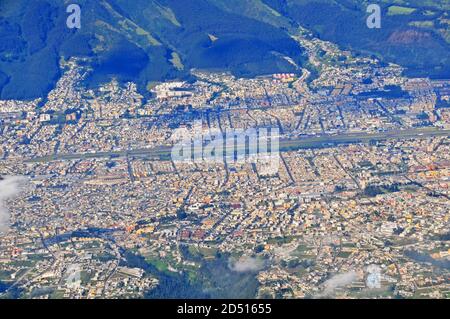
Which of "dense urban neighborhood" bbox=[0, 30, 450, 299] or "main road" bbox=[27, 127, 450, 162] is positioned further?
"main road" bbox=[27, 127, 450, 162]

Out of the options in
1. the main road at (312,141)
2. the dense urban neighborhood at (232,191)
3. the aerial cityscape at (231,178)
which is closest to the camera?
A: the dense urban neighborhood at (232,191)

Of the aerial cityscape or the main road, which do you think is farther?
the main road

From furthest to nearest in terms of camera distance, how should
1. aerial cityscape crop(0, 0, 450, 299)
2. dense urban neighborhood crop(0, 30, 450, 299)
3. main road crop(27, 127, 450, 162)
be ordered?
main road crop(27, 127, 450, 162)
aerial cityscape crop(0, 0, 450, 299)
dense urban neighborhood crop(0, 30, 450, 299)

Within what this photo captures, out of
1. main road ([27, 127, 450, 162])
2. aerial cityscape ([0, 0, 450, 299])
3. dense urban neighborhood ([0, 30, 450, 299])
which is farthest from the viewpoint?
main road ([27, 127, 450, 162])

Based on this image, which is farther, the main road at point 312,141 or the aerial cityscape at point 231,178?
the main road at point 312,141

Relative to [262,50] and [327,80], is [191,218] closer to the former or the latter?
[327,80]

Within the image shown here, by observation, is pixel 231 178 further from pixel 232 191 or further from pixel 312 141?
pixel 312 141
